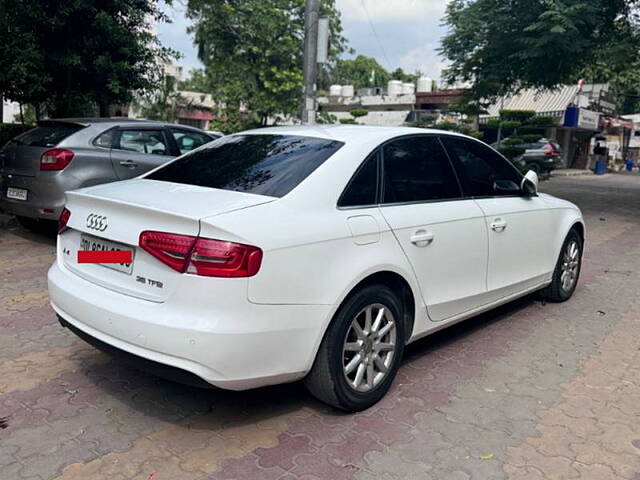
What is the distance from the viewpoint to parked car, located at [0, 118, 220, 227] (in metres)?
6.66

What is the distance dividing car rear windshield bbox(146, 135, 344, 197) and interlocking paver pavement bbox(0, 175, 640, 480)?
1260 millimetres

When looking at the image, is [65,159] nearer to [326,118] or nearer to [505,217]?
[505,217]

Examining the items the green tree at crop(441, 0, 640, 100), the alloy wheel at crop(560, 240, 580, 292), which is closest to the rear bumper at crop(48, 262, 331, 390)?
the alloy wheel at crop(560, 240, 580, 292)

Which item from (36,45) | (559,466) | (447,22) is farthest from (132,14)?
(559,466)

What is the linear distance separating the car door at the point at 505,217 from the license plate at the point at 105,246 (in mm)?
2389

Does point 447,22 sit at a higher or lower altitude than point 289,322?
higher

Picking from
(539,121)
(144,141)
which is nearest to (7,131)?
(144,141)

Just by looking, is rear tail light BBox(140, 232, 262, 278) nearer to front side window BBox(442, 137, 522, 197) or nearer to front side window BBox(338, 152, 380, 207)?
front side window BBox(338, 152, 380, 207)

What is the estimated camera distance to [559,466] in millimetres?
2912

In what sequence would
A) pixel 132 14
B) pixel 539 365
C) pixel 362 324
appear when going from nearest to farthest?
pixel 362 324 → pixel 539 365 → pixel 132 14

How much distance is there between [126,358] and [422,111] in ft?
127

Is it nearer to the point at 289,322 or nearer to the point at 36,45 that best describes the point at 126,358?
the point at 289,322

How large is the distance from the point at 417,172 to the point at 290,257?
4.59 feet

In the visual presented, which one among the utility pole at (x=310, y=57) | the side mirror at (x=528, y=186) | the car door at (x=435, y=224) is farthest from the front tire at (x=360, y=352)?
the utility pole at (x=310, y=57)
